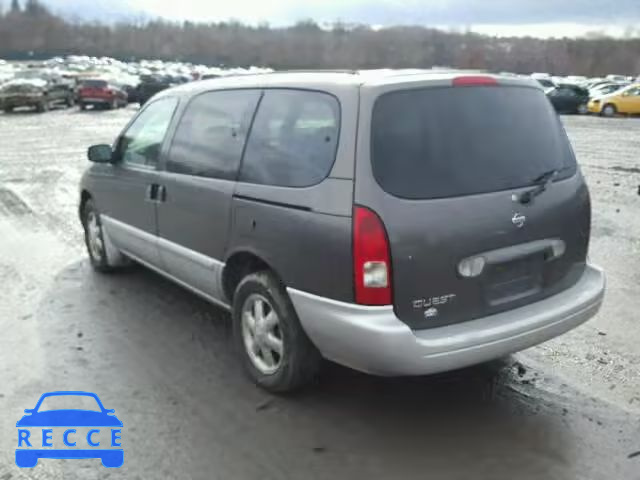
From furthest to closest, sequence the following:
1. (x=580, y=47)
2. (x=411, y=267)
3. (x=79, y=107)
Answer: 1. (x=580, y=47)
2. (x=79, y=107)
3. (x=411, y=267)

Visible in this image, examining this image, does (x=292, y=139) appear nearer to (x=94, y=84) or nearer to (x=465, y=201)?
(x=465, y=201)

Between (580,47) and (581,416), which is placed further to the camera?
(580,47)

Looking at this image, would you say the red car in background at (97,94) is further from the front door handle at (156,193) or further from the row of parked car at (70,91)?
the front door handle at (156,193)

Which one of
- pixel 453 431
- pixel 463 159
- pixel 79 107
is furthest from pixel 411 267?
pixel 79 107

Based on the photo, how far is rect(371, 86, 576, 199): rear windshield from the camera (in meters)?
3.34

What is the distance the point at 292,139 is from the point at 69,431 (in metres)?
1.99

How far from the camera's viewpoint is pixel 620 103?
30203mm

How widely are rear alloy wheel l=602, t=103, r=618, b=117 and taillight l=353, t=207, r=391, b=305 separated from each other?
30.7 m

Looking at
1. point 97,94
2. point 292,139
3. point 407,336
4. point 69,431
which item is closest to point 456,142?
point 292,139

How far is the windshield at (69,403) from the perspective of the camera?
3.84 meters

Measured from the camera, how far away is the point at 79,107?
1358 inches

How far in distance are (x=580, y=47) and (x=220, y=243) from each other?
329 ft

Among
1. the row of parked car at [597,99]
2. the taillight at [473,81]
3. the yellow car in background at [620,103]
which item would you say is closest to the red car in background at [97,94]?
the row of parked car at [597,99]

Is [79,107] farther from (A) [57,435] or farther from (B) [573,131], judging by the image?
(A) [57,435]
